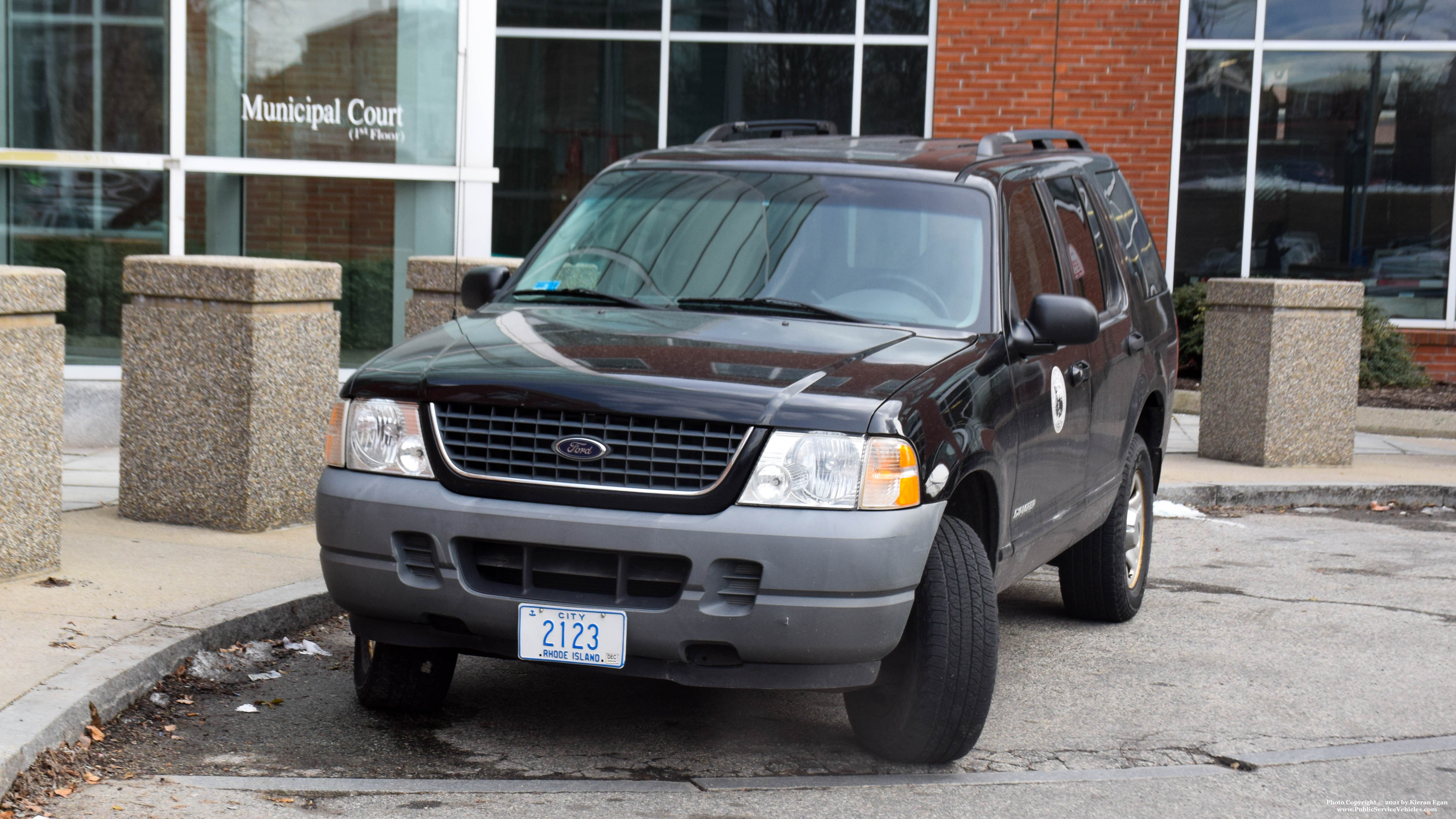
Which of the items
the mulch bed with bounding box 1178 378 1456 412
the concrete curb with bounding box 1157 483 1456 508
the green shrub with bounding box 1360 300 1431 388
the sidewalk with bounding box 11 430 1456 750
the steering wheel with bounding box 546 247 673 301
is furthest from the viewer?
the green shrub with bounding box 1360 300 1431 388

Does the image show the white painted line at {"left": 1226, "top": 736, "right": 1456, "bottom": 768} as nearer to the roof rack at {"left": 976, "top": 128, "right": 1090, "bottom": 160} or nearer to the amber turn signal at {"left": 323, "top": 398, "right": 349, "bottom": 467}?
the roof rack at {"left": 976, "top": 128, "right": 1090, "bottom": 160}

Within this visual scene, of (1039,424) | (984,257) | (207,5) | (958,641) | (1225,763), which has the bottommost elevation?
(1225,763)

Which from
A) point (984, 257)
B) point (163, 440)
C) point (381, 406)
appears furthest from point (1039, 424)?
point (163, 440)

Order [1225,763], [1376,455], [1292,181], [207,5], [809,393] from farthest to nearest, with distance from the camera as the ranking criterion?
[1292,181] < [1376,455] < [207,5] < [1225,763] < [809,393]

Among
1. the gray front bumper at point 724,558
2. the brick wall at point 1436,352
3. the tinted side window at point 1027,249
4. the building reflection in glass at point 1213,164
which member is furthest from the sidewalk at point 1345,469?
the gray front bumper at point 724,558

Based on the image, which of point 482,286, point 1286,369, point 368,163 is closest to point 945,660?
point 482,286

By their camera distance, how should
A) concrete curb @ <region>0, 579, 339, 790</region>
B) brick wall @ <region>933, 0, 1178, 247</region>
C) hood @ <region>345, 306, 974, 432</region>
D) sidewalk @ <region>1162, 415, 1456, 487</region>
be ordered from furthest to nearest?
1. brick wall @ <region>933, 0, 1178, 247</region>
2. sidewalk @ <region>1162, 415, 1456, 487</region>
3. concrete curb @ <region>0, 579, 339, 790</region>
4. hood @ <region>345, 306, 974, 432</region>

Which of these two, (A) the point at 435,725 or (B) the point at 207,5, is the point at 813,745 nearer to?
(A) the point at 435,725

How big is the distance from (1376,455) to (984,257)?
A: 781 centimetres

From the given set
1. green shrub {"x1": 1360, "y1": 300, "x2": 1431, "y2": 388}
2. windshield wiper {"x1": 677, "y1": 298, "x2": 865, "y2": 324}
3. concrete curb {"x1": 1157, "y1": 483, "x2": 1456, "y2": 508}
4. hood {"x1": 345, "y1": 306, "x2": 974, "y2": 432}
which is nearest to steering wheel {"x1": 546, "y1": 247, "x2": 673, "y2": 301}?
windshield wiper {"x1": 677, "y1": 298, "x2": 865, "y2": 324}

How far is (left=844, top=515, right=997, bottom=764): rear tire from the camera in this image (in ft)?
14.8

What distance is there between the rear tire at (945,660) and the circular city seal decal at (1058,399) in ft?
3.40

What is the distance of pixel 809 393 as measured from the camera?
4.33 meters

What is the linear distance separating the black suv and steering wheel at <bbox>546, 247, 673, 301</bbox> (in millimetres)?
11
